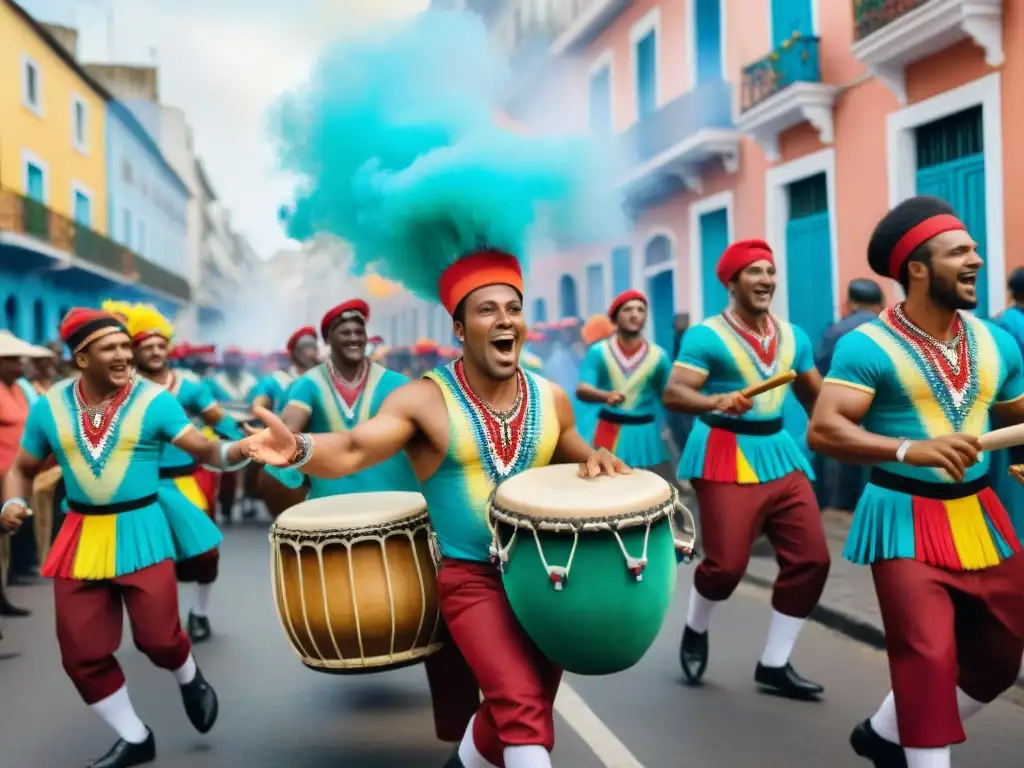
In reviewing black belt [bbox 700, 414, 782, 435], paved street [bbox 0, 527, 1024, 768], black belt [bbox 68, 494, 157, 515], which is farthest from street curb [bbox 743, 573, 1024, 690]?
black belt [bbox 68, 494, 157, 515]

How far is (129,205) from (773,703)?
3885cm

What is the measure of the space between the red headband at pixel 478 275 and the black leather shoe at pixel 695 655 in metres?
2.69

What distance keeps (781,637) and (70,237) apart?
91.3 feet

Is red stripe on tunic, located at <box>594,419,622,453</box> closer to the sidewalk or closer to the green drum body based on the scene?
the sidewalk

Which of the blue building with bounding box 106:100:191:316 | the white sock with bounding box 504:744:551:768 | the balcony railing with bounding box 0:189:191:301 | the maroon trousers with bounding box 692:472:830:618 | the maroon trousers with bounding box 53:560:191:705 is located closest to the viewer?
the white sock with bounding box 504:744:551:768

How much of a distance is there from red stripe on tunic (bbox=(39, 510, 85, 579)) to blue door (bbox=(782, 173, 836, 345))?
988cm

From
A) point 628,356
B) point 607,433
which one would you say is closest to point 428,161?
point 628,356

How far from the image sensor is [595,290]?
2145cm

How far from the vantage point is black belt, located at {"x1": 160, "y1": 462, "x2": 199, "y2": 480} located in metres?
6.67

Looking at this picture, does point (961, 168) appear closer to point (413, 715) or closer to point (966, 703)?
point (966, 703)

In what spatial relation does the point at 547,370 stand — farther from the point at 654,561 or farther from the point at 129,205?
the point at 129,205

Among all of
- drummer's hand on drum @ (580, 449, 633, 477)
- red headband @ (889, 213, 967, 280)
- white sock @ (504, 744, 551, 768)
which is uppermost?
red headband @ (889, 213, 967, 280)

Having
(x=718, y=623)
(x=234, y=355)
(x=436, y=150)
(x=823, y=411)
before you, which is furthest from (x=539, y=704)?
(x=234, y=355)

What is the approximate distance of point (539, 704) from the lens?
3188mm
